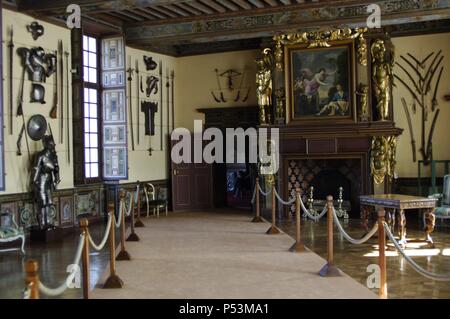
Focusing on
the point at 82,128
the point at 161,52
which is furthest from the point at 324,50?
the point at 82,128

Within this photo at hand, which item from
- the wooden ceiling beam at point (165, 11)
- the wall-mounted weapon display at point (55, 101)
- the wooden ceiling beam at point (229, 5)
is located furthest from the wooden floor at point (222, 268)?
the wooden ceiling beam at point (165, 11)

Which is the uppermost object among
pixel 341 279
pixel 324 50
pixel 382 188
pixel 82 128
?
pixel 324 50

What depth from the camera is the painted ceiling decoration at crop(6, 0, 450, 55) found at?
962 cm

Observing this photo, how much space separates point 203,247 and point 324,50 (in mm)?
5830

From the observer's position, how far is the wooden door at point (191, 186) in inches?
549

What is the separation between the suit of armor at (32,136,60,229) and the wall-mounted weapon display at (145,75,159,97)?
4.12 meters

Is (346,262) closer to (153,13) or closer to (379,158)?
(379,158)

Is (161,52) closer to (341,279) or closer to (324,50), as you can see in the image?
(324,50)

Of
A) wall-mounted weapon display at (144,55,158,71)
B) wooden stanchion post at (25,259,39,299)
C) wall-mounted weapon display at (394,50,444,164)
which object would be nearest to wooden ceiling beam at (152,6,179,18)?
wall-mounted weapon display at (144,55,158,71)

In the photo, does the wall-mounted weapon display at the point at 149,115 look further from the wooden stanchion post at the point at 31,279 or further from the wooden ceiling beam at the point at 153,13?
the wooden stanchion post at the point at 31,279

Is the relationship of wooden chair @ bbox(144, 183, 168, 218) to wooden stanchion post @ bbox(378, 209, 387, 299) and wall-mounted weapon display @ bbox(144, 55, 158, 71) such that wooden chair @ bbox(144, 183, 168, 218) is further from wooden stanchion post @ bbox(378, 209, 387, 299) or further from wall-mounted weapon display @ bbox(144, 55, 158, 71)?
wooden stanchion post @ bbox(378, 209, 387, 299)

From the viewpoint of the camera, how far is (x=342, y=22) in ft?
34.2

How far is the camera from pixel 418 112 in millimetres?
12297

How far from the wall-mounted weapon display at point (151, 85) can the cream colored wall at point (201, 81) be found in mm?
898
